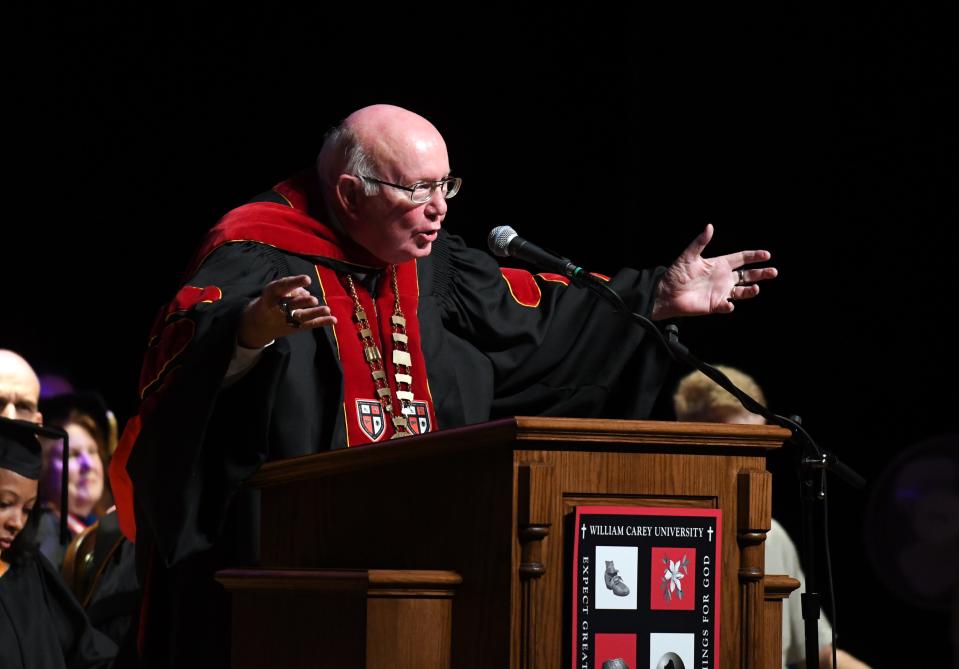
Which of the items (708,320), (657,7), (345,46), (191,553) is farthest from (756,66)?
(191,553)

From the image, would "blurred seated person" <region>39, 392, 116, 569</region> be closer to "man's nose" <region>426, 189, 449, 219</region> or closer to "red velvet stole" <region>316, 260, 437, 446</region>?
"red velvet stole" <region>316, 260, 437, 446</region>

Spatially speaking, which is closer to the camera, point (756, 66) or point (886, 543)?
point (886, 543)

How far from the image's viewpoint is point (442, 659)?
7.55 ft

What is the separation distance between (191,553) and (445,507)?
2.93 feet

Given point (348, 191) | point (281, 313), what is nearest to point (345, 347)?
point (348, 191)

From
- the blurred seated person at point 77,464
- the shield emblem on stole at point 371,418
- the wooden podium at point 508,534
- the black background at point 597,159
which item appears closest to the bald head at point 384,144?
the shield emblem on stole at point 371,418

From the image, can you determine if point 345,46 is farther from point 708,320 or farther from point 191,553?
point 191,553

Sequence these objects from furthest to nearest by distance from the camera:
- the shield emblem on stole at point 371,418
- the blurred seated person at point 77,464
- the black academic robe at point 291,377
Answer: the blurred seated person at point 77,464
the shield emblem on stole at point 371,418
the black academic robe at point 291,377

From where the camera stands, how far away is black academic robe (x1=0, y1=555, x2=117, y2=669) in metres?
4.39

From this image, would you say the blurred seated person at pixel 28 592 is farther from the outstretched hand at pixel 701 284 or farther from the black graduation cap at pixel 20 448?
the outstretched hand at pixel 701 284

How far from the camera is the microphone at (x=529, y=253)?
3.00 meters

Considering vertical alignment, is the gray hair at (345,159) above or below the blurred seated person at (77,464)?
above

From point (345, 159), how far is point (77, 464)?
10.1 feet

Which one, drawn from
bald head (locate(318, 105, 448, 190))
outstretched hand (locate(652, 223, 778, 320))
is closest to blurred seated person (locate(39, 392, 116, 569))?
bald head (locate(318, 105, 448, 190))
